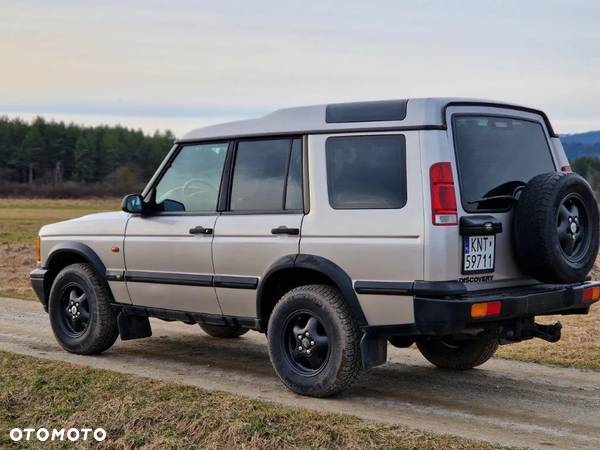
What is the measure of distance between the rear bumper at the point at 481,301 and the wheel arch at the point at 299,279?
29 cm

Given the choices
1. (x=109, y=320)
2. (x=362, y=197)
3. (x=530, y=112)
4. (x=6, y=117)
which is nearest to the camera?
(x=362, y=197)

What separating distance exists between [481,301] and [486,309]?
7cm

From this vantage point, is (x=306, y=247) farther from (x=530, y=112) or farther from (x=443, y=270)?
(x=530, y=112)

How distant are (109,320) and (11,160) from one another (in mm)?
105964

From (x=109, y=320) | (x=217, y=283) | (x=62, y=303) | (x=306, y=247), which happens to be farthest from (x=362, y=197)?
(x=62, y=303)

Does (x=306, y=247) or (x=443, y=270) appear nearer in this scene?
(x=443, y=270)

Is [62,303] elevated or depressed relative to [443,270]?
depressed

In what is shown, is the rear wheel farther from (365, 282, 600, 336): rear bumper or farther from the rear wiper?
the rear wiper

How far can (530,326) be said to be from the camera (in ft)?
21.5

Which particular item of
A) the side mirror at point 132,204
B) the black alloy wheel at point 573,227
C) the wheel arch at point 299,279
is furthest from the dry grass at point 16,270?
the black alloy wheel at point 573,227

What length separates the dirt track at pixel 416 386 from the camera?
5871mm

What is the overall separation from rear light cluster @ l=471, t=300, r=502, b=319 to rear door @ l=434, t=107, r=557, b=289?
18 cm

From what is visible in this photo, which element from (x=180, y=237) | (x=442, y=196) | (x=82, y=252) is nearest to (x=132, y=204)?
(x=180, y=237)

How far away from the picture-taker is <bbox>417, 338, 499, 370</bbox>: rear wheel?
752cm
